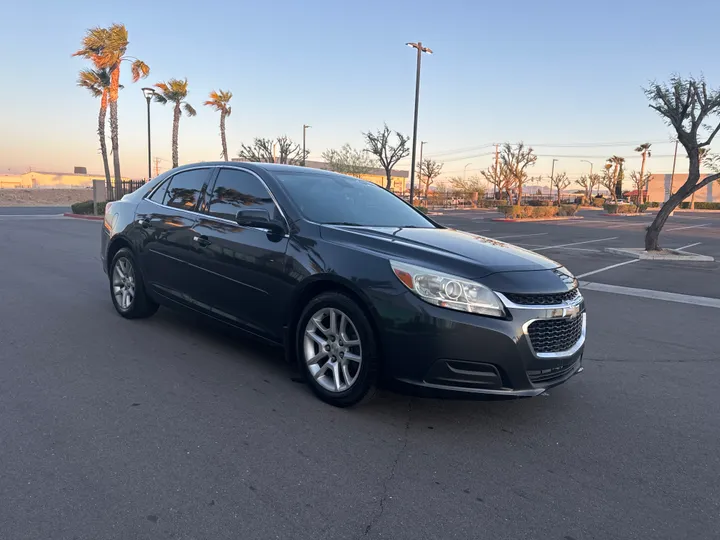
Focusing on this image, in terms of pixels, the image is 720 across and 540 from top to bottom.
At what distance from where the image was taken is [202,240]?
4.79m

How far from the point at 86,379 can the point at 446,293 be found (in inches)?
112

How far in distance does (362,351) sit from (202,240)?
6.60ft

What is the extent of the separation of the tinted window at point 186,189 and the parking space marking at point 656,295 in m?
7.05

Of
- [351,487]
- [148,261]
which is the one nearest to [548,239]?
[148,261]

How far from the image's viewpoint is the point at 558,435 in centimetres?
355

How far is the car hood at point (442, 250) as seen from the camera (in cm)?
348

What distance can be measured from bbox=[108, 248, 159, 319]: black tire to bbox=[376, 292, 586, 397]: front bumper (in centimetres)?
331

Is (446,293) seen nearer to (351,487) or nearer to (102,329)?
(351,487)

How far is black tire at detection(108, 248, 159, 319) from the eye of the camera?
5715 mm

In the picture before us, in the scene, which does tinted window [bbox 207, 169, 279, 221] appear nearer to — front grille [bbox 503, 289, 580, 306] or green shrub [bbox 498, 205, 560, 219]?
front grille [bbox 503, 289, 580, 306]

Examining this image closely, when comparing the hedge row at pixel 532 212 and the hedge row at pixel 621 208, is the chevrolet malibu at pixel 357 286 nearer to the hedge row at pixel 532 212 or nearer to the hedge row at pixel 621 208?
the hedge row at pixel 532 212

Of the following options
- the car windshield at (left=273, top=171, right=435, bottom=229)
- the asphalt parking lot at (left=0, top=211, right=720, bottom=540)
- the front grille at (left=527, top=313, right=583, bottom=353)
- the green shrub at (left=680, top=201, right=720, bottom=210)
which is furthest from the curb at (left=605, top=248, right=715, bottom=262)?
the green shrub at (left=680, top=201, right=720, bottom=210)

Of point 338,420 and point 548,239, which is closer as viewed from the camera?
point 338,420

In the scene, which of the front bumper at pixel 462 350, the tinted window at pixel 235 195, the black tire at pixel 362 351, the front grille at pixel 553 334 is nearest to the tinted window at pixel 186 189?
the tinted window at pixel 235 195
